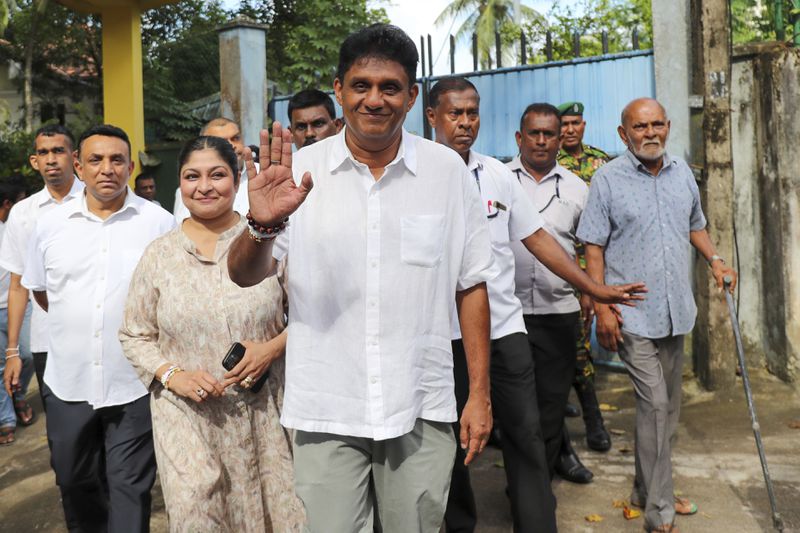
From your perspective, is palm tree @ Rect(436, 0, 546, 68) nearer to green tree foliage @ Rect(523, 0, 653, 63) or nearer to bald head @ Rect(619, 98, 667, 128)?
green tree foliage @ Rect(523, 0, 653, 63)

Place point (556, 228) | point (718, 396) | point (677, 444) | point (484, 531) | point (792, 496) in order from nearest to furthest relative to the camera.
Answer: point (484, 531)
point (792, 496)
point (556, 228)
point (677, 444)
point (718, 396)

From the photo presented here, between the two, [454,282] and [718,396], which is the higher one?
[454,282]

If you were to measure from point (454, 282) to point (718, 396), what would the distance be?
15.5 feet

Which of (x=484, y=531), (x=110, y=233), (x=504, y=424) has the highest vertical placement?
(x=110, y=233)

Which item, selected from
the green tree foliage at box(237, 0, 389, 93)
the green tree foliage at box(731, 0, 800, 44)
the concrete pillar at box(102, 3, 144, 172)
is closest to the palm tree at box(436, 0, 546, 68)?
the green tree foliage at box(237, 0, 389, 93)

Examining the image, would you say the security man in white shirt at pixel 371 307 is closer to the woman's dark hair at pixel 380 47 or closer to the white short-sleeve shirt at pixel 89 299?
the woman's dark hair at pixel 380 47

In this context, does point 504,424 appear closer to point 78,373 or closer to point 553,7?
point 78,373

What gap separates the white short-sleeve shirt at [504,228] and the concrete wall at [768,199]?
3.71 metres

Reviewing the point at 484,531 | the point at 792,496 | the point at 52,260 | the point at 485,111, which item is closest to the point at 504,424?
the point at 484,531

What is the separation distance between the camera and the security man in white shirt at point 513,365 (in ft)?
12.6

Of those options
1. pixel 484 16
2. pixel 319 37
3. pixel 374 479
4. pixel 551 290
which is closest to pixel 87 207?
pixel 374 479

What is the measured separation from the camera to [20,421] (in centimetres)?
711

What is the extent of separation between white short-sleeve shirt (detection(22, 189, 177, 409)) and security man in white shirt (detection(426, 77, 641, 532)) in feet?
5.04

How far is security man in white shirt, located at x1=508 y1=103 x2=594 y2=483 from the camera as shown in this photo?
4633mm
